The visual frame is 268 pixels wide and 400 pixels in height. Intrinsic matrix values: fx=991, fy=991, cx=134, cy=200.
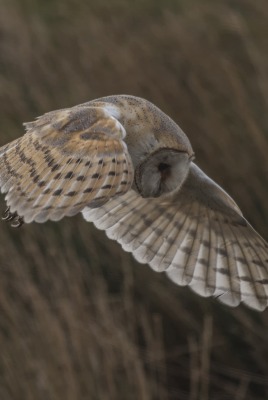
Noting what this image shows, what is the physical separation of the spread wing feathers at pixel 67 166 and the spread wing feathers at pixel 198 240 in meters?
0.62

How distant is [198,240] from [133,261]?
1.26 metres

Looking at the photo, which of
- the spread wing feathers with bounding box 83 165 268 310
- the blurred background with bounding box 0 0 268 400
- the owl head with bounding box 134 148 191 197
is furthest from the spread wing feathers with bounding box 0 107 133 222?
the blurred background with bounding box 0 0 268 400

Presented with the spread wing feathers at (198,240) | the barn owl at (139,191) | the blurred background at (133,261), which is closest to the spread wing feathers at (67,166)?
the barn owl at (139,191)

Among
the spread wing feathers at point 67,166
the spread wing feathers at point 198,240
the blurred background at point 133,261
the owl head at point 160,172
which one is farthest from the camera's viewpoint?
the blurred background at point 133,261

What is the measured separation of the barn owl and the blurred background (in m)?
0.61

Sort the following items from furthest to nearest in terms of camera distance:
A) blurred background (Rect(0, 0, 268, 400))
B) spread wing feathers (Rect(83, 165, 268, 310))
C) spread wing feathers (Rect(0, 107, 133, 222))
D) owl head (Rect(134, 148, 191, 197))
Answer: blurred background (Rect(0, 0, 268, 400)) < spread wing feathers (Rect(83, 165, 268, 310)) < owl head (Rect(134, 148, 191, 197)) < spread wing feathers (Rect(0, 107, 133, 222))

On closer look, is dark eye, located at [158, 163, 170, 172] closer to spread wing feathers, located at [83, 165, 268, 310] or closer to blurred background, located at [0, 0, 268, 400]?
spread wing feathers, located at [83, 165, 268, 310]

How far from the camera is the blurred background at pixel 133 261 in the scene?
345cm

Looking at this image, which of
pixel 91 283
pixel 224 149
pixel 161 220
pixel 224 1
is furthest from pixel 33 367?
pixel 224 1

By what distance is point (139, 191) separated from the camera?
7.58 feet

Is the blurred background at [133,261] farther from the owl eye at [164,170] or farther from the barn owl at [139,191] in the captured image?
the owl eye at [164,170]

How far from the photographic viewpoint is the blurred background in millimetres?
3451

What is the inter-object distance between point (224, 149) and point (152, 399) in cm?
109

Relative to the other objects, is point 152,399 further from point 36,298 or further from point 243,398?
point 36,298
